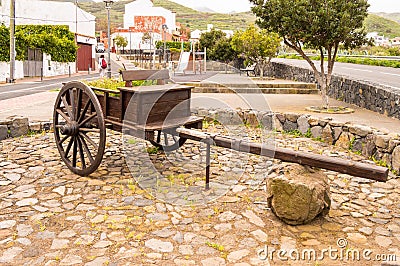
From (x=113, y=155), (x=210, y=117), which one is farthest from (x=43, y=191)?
(x=210, y=117)

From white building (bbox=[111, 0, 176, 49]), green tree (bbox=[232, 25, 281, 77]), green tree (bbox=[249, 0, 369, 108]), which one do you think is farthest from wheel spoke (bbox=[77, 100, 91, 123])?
white building (bbox=[111, 0, 176, 49])

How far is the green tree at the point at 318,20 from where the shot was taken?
10148mm

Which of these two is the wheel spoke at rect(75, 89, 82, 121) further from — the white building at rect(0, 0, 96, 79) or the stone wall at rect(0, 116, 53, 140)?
the white building at rect(0, 0, 96, 79)

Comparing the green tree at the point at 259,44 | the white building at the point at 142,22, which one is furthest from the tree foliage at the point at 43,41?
the white building at the point at 142,22

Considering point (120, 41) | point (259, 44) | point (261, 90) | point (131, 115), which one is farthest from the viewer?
point (120, 41)

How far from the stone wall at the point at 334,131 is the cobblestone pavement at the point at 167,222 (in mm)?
721

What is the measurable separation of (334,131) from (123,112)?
4119mm

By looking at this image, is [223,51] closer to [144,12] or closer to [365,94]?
[365,94]

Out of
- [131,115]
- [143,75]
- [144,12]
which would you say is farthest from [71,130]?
[144,12]

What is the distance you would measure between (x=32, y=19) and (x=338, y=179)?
102 feet

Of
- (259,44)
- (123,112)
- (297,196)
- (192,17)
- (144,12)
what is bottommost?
(297,196)

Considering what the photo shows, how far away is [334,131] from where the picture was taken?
7.94 meters

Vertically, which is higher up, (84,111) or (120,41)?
(120,41)

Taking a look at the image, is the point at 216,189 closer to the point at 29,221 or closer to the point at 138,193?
the point at 138,193
